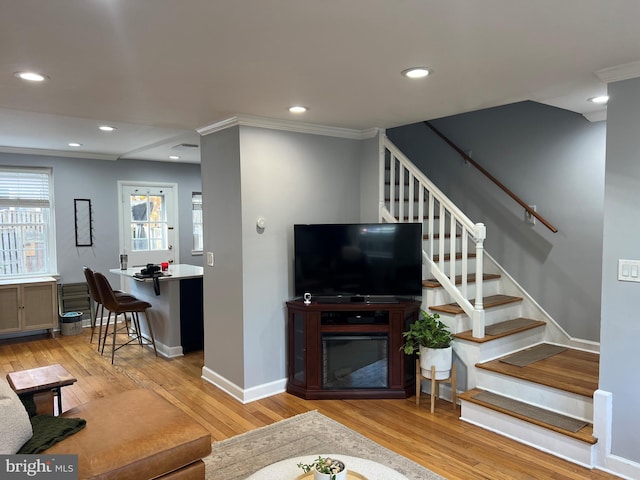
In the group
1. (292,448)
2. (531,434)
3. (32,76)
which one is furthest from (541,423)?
(32,76)

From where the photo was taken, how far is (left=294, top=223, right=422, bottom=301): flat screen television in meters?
3.76

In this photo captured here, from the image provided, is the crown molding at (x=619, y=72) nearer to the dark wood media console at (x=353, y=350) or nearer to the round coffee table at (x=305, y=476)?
the dark wood media console at (x=353, y=350)

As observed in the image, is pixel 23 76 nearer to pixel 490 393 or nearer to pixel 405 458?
pixel 405 458

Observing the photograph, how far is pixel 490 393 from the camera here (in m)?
3.32

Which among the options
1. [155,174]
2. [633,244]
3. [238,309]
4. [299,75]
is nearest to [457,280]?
[633,244]

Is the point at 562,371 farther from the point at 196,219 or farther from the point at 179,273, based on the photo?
the point at 196,219

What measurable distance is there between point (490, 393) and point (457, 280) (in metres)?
1.08

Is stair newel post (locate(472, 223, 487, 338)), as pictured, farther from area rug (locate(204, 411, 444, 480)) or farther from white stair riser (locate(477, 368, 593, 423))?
area rug (locate(204, 411, 444, 480))

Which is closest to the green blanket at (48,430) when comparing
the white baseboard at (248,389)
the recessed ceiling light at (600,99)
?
the white baseboard at (248,389)

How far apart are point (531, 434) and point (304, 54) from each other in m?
2.67

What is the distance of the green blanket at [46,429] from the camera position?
1.95 metres

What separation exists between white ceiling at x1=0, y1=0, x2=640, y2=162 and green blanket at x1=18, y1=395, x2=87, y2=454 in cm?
174

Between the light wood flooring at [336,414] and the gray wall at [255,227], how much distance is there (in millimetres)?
336

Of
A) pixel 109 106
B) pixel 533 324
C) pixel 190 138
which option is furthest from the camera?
pixel 190 138
